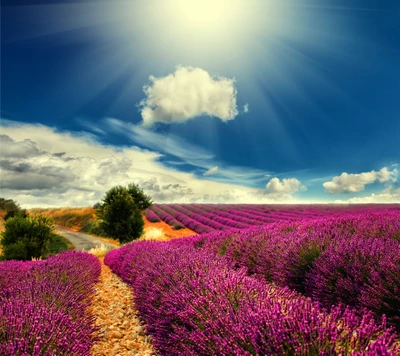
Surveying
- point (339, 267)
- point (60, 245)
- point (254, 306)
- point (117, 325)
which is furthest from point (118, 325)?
point (60, 245)

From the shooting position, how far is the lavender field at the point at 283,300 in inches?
72.9

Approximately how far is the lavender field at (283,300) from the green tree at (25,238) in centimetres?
930

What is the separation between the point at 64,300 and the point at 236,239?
4.10 m

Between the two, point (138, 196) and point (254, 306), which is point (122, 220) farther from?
point (254, 306)

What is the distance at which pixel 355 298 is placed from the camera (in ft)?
11.6

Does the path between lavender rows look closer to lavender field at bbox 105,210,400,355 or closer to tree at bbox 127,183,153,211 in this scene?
lavender field at bbox 105,210,400,355

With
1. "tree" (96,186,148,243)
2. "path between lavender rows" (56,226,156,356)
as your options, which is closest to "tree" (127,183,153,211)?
"tree" (96,186,148,243)

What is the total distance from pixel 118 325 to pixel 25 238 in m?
10.9

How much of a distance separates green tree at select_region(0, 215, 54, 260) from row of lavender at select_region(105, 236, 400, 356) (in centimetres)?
1123

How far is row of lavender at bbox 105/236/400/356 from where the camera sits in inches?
69.4

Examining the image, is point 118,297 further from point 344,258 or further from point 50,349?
point 344,258

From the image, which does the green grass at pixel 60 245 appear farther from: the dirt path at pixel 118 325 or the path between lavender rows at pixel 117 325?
the dirt path at pixel 118 325

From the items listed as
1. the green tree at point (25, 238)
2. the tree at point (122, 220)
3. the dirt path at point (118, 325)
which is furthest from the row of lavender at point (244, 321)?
the tree at point (122, 220)

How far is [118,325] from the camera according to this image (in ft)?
15.0
